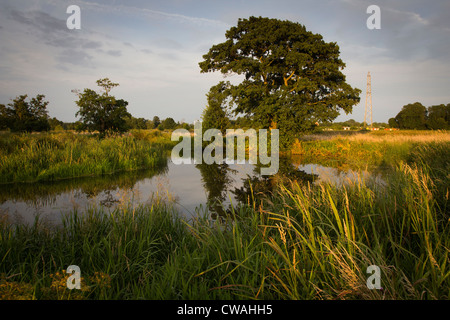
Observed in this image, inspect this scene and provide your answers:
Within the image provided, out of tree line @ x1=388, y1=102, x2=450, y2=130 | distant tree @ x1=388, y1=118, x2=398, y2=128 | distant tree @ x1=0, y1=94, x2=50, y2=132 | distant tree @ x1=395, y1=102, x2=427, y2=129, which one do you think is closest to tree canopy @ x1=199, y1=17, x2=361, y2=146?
distant tree @ x1=0, y1=94, x2=50, y2=132

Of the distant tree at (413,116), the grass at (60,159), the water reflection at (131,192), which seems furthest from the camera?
the distant tree at (413,116)

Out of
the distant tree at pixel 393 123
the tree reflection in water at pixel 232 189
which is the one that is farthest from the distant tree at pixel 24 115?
the distant tree at pixel 393 123

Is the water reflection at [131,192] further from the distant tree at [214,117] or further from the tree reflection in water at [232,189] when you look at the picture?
the distant tree at [214,117]

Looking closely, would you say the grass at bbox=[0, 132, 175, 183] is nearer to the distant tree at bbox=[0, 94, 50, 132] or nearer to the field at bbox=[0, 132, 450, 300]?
the field at bbox=[0, 132, 450, 300]

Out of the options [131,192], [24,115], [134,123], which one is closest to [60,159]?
[131,192]

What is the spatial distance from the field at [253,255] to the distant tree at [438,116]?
69.7 metres

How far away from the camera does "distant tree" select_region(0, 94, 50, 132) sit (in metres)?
35.1

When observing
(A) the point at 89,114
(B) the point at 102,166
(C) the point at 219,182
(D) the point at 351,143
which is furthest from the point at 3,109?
(D) the point at 351,143

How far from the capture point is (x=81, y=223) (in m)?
3.72

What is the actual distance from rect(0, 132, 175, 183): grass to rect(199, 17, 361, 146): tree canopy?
9251mm

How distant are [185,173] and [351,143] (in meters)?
13.7

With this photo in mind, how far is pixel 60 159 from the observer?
951 cm

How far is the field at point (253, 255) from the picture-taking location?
76.0 inches
